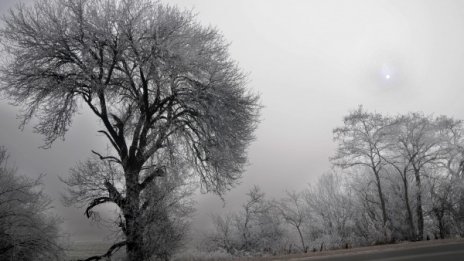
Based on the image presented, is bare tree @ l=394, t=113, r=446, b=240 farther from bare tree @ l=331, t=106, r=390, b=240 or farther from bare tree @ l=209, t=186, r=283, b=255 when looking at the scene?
bare tree @ l=209, t=186, r=283, b=255

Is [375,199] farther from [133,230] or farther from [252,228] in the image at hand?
[133,230]

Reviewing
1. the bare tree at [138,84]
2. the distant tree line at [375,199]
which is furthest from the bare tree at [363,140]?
the bare tree at [138,84]

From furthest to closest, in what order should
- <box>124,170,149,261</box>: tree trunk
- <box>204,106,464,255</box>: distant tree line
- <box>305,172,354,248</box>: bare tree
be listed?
<box>305,172,354,248</box>: bare tree
<box>204,106,464,255</box>: distant tree line
<box>124,170,149,261</box>: tree trunk

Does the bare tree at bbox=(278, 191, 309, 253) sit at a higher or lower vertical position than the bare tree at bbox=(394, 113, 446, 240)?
lower

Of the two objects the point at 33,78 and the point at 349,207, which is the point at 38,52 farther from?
the point at 349,207

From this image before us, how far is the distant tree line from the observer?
104 feet

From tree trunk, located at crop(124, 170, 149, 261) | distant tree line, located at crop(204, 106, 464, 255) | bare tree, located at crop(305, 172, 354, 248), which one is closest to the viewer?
tree trunk, located at crop(124, 170, 149, 261)

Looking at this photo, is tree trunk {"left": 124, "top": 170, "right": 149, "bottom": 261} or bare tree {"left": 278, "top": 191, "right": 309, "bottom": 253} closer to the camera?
tree trunk {"left": 124, "top": 170, "right": 149, "bottom": 261}

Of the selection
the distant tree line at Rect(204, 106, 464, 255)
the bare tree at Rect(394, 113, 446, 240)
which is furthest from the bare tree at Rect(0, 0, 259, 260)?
the bare tree at Rect(394, 113, 446, 240)

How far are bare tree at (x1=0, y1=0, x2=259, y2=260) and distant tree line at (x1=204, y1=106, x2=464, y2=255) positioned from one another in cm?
866

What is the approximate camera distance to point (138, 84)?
66.1 feet

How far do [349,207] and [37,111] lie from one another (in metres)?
38.2

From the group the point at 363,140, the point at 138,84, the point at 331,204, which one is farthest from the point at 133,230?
the point at 331,204

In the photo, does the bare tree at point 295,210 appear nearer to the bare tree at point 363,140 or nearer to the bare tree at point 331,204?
the bare tree at point 331,204
